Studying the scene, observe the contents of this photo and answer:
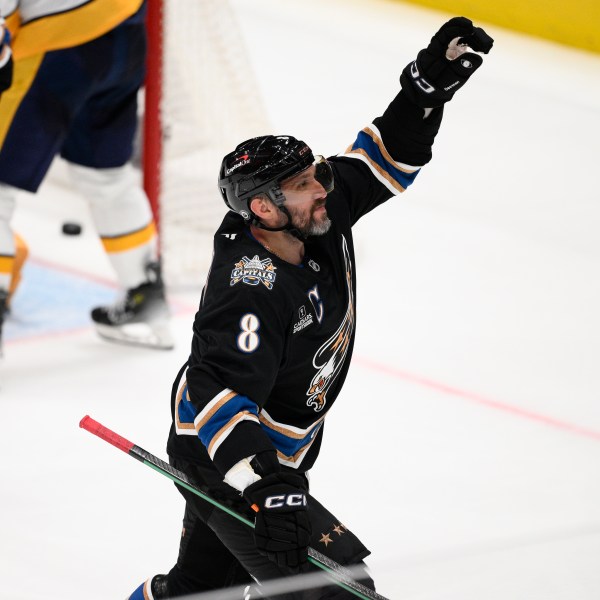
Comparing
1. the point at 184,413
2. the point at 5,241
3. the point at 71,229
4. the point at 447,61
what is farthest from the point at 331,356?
the point at 71,229

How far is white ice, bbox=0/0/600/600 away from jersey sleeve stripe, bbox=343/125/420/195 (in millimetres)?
949

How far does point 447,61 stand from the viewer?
2.52m

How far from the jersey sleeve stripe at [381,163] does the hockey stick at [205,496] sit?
80 cm

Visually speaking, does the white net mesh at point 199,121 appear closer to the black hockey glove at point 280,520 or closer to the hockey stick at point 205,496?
the hockey stick at point 205,496

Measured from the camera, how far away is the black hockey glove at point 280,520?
1947 mm

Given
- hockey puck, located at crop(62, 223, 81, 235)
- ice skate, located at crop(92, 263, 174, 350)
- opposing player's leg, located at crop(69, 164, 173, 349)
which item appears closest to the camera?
opposing player's leg, located at crop(69, 164, 173, 349)

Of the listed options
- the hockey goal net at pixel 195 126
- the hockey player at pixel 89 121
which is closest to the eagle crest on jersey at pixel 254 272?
the hockey player at pixel 89 121

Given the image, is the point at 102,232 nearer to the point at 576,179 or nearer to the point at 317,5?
the point at 576,179

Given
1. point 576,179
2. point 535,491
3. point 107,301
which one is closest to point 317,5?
point 576,179

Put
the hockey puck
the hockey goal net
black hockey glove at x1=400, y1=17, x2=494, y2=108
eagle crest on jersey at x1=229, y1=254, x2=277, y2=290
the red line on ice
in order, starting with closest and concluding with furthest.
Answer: eagle crest on jersey at x1=229, y1=254, x2=277, y2=290 < black hockey glove at x1=400, y1=17, x2=494, y2=108 < the red line on ice < the hockey goal net < the hockey puck

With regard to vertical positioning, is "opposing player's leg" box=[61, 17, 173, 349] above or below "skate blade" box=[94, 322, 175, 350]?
above

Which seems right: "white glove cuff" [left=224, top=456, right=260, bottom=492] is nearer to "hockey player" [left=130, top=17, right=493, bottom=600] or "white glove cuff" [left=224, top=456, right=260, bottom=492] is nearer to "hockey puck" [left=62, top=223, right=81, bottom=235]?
"hockey player" [left=130, top=17, right=493, bottom=600]

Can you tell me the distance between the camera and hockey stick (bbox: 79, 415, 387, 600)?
2150mm

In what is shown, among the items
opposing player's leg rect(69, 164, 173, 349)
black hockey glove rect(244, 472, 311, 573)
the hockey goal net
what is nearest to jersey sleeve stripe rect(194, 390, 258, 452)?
black hockey glove rect(244, 472, 311, 573)
